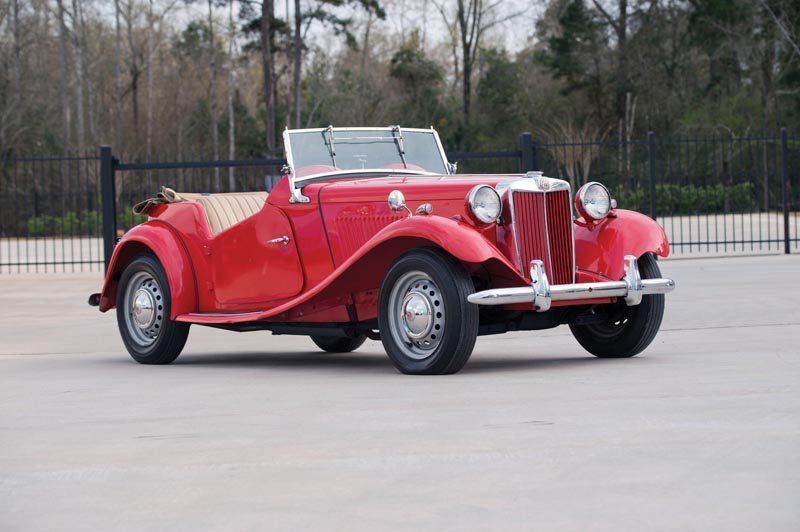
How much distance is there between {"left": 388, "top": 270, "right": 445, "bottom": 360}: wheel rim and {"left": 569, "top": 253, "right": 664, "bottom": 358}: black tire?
1437 millimetres

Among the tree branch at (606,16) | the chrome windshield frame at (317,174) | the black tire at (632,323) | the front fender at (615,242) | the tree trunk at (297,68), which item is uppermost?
the tree branch at (606,16)

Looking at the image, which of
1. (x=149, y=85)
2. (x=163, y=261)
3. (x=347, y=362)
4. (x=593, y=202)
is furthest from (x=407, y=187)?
(x=149, y=85)

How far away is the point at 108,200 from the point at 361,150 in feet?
33.3

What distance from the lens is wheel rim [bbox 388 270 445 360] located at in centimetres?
775

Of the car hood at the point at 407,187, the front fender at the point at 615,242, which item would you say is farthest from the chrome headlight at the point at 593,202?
the car hood at the point at 407,187

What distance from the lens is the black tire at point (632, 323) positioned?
8555 millimetres

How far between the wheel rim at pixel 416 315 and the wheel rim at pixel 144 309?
2440 mm

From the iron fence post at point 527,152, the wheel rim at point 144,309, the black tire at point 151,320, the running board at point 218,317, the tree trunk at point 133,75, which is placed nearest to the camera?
the running board at point 218,317

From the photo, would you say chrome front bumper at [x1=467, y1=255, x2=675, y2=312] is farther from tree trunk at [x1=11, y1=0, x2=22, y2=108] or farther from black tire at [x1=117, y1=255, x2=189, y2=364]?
tree trunk at [x1=11, y1=0, x2=22, y2=108]

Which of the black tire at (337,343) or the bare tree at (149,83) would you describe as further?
the bare tree at (149,83)

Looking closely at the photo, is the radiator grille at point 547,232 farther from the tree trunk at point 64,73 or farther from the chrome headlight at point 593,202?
the tree trunk at point 64,73

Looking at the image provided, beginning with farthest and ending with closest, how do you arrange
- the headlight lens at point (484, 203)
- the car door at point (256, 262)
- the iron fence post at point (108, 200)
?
the iron fence post at point (108, 200) < the car door at point (256, 262) < the headlight lens at point (484, 203)

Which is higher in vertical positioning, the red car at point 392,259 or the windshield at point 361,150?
the windshield at point 361,150

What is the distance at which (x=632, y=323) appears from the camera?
862cm
